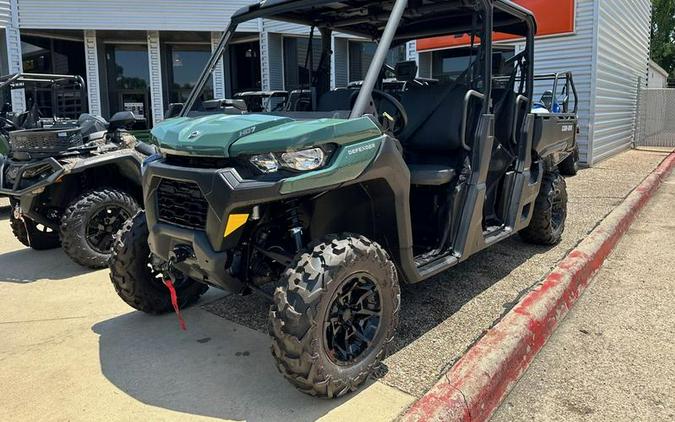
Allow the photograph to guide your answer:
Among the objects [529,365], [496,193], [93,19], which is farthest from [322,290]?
[93,19]

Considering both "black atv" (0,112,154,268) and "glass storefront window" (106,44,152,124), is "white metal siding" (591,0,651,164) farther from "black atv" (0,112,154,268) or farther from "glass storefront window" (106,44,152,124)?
"glass storefront window" (106,44,152,124)

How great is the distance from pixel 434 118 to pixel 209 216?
2.41 metres

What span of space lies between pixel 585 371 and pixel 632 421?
0.52 m

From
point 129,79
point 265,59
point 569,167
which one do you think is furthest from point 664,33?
point 129,79

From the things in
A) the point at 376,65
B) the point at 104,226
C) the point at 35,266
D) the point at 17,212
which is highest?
the point at 376,65

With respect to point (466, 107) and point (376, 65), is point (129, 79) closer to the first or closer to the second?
→ point (466, 107)

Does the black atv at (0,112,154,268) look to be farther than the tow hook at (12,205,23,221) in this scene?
No

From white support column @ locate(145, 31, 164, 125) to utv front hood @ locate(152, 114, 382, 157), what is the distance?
46.7 feet

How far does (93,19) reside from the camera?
15.3 m

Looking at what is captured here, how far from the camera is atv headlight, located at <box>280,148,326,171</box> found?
108 inches

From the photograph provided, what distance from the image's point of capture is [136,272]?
3811 mm

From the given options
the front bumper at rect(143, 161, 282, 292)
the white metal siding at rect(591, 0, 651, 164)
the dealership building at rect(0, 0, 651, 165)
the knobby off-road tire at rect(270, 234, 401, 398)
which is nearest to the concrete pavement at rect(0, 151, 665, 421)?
the knobby off-road tire at rect(270, 234, 401, 398)

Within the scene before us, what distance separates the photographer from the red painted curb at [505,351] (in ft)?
8.98

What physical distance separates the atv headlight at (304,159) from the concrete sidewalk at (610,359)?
1.65m
